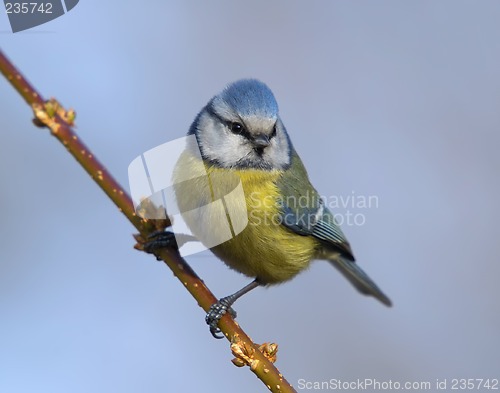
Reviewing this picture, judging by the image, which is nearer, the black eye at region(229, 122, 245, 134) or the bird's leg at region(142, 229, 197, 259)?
the bird's leg at region(142, 229, 197, 259)

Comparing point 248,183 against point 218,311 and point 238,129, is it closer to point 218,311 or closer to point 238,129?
point 238,129

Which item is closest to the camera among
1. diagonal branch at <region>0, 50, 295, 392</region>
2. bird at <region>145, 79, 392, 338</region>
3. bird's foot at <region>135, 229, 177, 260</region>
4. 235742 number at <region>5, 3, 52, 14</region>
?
diagonal branch at <region>0, 50, 295, 392</region>

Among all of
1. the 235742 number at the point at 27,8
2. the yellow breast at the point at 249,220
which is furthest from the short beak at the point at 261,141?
the 235742 number at the point at 27,8

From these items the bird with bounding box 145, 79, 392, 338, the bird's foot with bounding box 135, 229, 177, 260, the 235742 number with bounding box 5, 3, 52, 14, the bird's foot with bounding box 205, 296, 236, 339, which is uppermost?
the 235742 number with bounding box 5, 3, 52, 14

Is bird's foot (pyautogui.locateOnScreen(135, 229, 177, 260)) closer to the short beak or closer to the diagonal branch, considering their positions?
the diagonal branch

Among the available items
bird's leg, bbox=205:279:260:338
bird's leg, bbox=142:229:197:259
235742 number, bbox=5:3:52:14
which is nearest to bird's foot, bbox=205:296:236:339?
bird's leg, bbox=205:279:260:338

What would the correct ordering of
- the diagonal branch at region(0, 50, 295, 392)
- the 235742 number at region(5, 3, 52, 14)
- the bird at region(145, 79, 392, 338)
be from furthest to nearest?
the bird at region(145, 79, 392, 338), the 235742 number at region(5, 3, 52, 14), the diagonal branch at region(0, 50, 295, 392)

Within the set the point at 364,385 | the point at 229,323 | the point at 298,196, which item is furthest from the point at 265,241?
the point at 364,385
